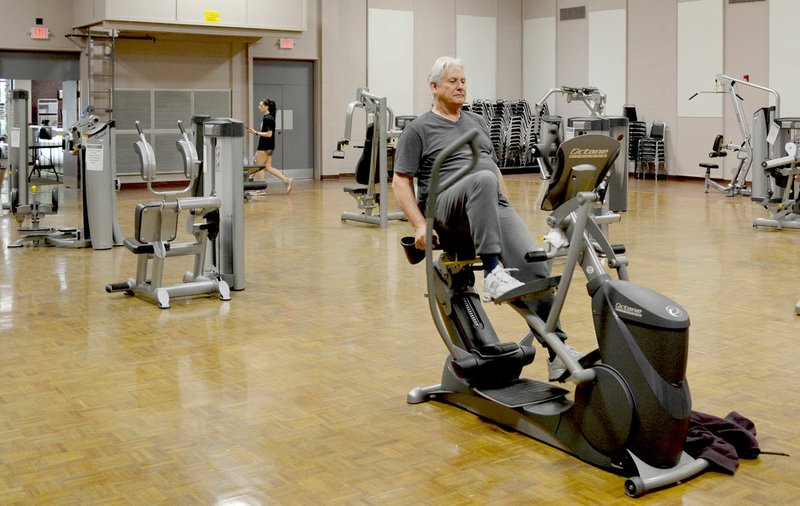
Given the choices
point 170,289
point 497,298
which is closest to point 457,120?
point 497,298

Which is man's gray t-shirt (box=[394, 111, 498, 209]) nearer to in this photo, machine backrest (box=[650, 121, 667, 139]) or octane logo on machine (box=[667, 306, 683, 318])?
octane logo on machine (box=[667, 306, 683, 318])

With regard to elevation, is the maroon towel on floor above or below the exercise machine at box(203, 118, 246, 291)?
below

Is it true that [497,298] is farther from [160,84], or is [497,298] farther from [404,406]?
[160,84]

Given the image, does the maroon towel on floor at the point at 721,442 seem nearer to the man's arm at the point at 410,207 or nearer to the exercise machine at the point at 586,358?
the exercise machine at the point at 586,358

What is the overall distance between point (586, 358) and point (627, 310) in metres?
0.51

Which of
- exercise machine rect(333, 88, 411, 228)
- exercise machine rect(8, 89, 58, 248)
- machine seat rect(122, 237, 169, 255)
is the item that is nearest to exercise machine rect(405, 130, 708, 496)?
machine seat rect(122, 237, 169, 255)

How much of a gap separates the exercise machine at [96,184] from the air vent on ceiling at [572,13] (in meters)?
11.9

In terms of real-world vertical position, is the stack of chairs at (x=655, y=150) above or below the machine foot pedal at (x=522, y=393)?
above

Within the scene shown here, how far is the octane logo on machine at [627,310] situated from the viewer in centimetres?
341

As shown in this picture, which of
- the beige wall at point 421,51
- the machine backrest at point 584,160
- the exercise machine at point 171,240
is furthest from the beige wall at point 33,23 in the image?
the machine backrest at point 584,160

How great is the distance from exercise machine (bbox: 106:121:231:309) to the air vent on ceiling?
13056mm

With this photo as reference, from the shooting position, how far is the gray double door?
17109 mm

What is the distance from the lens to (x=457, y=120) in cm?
452

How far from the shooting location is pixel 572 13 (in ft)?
61.7
